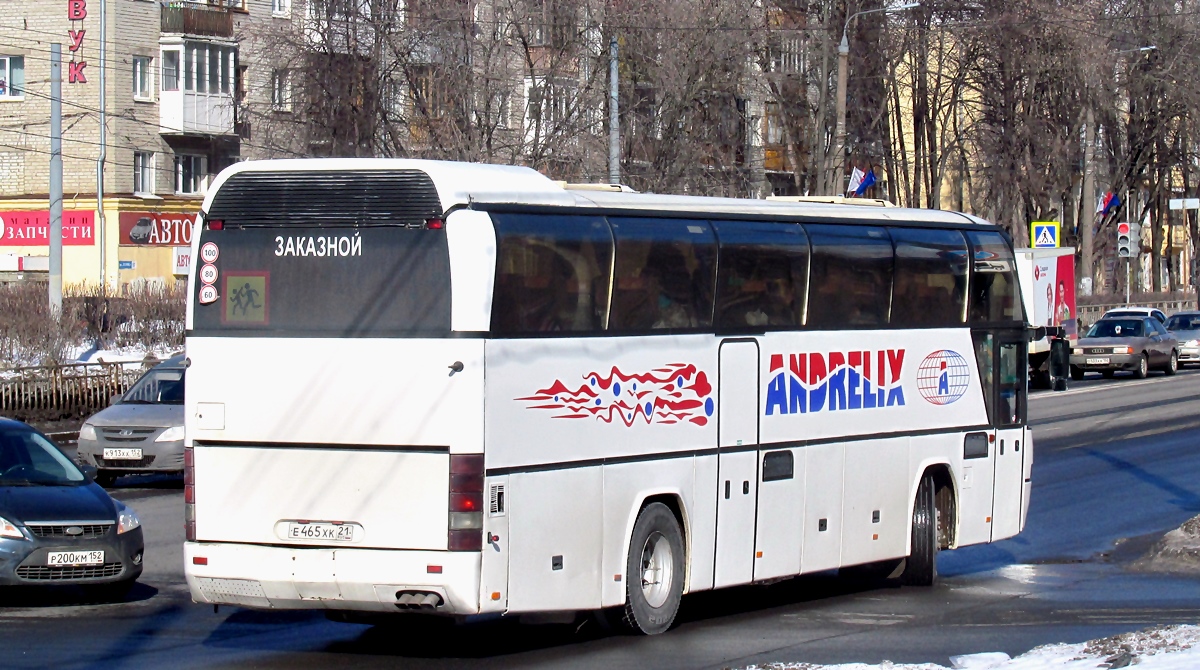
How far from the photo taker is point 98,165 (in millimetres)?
51375

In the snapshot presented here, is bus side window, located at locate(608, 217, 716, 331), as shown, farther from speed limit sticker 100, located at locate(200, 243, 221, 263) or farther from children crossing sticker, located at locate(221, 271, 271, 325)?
speed limit sticker 100, located at locate(200, 243, 221, 263)

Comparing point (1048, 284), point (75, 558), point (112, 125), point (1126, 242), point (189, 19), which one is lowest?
point (75, 558)

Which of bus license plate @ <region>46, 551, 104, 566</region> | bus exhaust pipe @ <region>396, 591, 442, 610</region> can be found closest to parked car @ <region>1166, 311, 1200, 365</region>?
bus license plate @ <region>46, 551, 104, 566</region>

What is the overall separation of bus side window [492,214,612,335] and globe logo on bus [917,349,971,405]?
3862 millimetres

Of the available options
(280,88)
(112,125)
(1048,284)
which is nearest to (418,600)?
(1048,284)

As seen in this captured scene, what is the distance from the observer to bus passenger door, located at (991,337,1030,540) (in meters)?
13.9

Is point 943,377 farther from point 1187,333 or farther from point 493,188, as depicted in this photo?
point 1187,333

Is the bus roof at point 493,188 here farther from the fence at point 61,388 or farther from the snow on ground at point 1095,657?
the fence at point 61,388

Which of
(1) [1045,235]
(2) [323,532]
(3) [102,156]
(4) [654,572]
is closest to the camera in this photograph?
(2) [323,532]

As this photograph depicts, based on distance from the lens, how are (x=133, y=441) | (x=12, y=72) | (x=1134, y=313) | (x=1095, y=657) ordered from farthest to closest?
(x=12, y=72) → (x=1134, y=313) → (x=133, y=441) → (x=1095, y=657)

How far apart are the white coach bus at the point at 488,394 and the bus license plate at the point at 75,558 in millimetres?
2450

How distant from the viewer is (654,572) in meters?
10.6

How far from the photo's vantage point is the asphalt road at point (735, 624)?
9.88 meters

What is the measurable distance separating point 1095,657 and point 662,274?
371 centimetres
